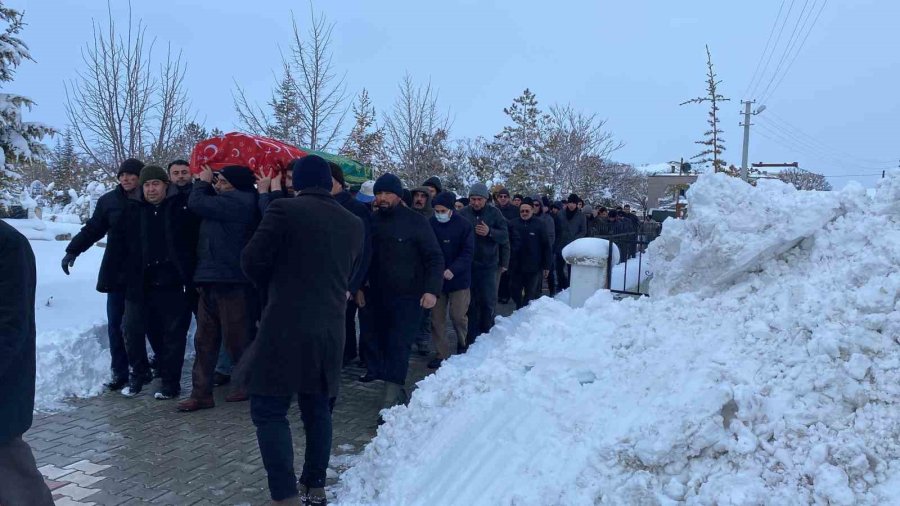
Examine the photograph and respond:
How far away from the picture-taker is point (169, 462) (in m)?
4.16

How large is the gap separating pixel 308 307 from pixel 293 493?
106 cm

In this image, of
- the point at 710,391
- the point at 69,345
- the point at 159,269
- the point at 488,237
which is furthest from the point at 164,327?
the point at 710,391

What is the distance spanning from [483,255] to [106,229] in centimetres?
417

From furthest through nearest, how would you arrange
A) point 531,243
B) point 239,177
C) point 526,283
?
1. point 526,283
2. point 531,243
3. point 239,177

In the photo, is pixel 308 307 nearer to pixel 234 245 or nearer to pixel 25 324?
pixel 25 324

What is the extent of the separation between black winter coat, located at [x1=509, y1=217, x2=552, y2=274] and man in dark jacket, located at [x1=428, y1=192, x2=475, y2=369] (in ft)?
7.71

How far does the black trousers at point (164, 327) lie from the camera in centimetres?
546

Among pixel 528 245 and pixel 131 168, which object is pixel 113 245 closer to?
pixel 131 168

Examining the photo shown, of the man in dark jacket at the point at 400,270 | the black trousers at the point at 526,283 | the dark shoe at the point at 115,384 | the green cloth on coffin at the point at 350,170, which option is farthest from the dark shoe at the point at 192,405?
the black trousers at the point at 526,283

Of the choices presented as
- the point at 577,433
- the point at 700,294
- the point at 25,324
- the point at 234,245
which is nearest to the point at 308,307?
the point at 25,324

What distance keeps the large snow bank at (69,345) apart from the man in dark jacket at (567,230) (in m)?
7.86

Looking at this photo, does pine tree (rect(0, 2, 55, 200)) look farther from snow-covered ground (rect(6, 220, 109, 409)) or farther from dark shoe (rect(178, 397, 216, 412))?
dark shoe (rect(178, 397, 216, 412))

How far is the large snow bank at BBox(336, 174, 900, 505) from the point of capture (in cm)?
303

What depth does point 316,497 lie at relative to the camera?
3559 millimetres
